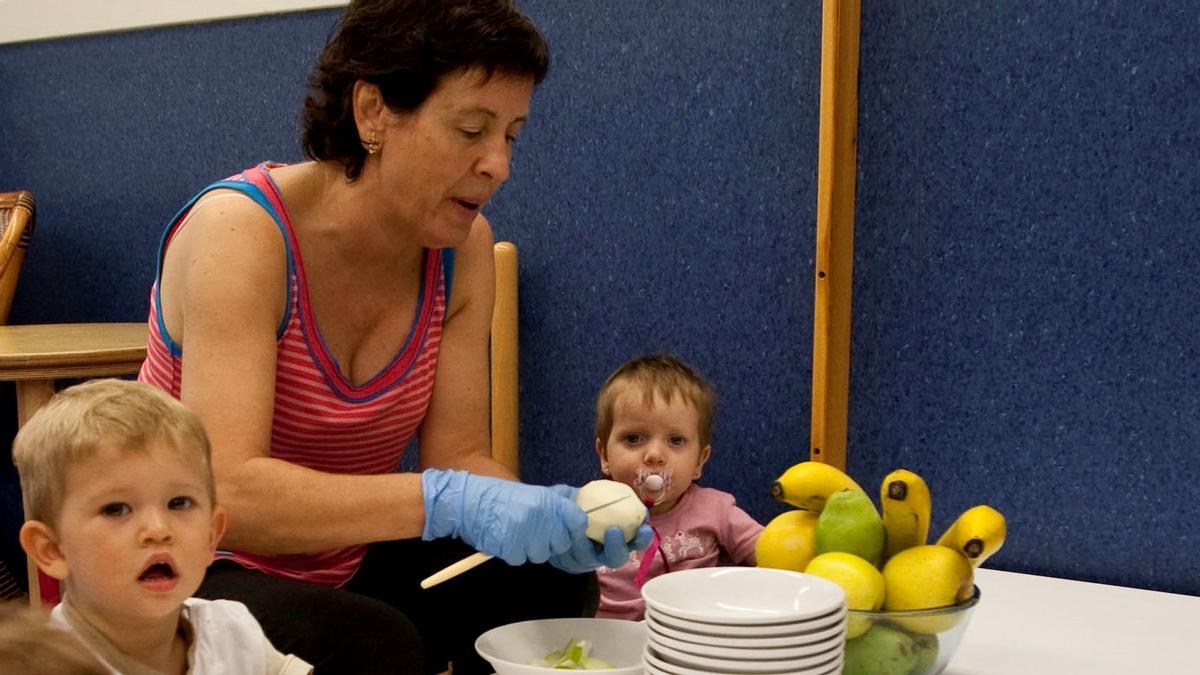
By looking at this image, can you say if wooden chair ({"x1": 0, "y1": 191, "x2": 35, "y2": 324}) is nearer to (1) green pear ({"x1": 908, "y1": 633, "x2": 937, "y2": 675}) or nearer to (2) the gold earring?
(2) the gold earring

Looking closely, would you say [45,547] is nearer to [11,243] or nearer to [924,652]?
[924,652]

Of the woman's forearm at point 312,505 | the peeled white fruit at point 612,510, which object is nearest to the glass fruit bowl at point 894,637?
the peeled white fruit at point 612,510

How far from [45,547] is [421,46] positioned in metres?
0.59

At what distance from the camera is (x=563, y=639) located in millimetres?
1081

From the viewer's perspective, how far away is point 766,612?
3.04ft

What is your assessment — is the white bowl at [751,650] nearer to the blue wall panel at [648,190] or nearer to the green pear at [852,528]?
the green pear at [852,528]

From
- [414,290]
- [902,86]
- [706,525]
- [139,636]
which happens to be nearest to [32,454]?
[139,636]

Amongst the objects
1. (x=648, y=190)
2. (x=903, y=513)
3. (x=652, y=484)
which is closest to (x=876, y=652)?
(x=903, y=513)

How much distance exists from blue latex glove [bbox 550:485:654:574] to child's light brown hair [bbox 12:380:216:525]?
13.0 inches

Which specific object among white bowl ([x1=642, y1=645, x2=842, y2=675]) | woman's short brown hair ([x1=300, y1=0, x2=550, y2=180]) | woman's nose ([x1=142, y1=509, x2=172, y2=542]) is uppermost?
woman's short brown hair ([x1=300, y1=0, x2=550, y2=180])

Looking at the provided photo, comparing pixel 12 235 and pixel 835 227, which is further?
pixel 12 235

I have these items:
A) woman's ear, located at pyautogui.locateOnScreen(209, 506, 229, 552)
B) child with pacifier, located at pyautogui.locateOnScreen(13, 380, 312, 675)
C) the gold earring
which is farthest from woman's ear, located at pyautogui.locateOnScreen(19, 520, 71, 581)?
the gold earring

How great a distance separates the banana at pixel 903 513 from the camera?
3.34 feet

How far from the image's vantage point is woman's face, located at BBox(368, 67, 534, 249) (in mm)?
1221
